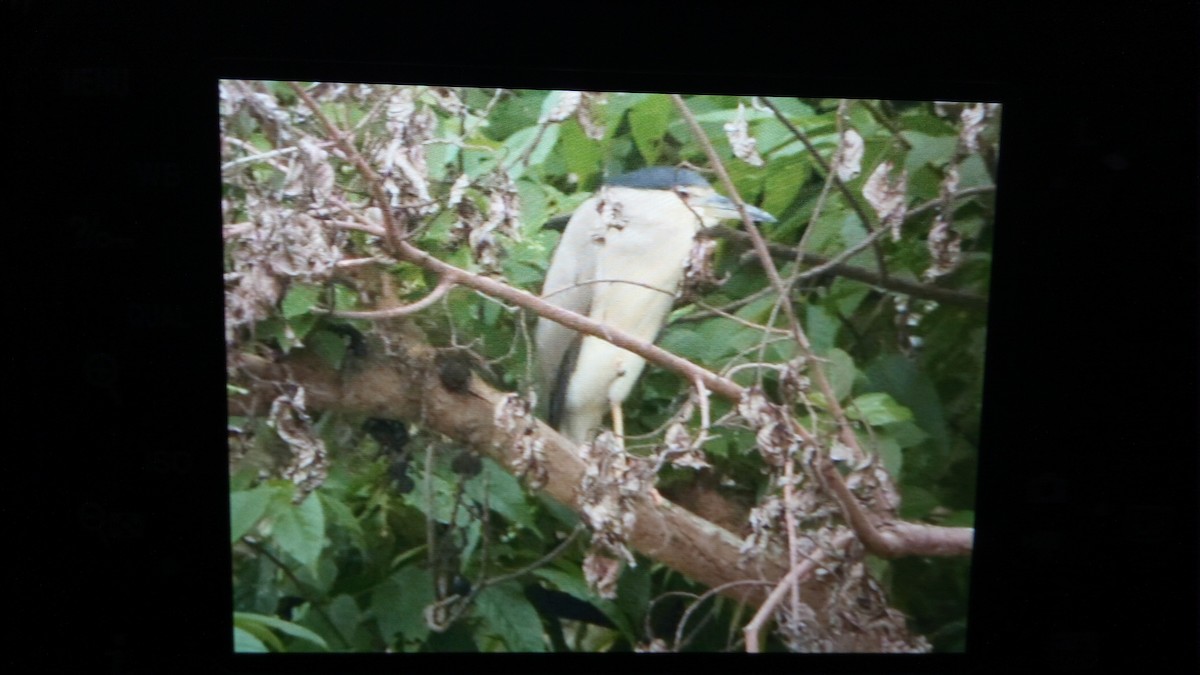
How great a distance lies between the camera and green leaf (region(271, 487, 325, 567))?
1.39 m

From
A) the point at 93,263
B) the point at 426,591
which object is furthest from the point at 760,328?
the point at 93,263

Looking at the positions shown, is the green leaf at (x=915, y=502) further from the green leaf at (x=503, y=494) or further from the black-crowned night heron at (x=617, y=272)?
the green leaf at (x=503, y=494)

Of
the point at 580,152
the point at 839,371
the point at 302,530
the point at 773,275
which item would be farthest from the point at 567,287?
the point at 302,530

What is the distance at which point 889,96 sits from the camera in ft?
4.50

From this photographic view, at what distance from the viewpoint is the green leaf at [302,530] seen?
4.55 feet

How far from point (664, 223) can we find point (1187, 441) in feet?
2.78

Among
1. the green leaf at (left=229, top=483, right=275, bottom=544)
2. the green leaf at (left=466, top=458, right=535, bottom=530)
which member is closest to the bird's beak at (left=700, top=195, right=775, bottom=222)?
the green leaf at (left=466, top=458, right=535, bottom=530)

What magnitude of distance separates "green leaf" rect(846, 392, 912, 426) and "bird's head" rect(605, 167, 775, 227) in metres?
0.29

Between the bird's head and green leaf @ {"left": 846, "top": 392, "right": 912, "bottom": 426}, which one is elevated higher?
the bird's head

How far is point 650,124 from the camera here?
4.43 ft

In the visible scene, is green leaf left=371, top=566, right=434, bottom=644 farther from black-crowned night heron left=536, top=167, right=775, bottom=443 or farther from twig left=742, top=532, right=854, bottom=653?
twig left=742, top=532, right=854, bottom=653

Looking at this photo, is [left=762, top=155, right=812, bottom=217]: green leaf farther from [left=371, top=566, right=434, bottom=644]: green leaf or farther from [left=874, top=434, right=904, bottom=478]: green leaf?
[left=371, top=566, right=434, bottom=644]: green leaf

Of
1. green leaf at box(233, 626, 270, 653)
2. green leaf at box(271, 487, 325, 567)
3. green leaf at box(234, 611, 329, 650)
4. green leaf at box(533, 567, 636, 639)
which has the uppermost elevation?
green leaf at box(271, 487, 325, 567)

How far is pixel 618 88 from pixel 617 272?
0.26 meters
